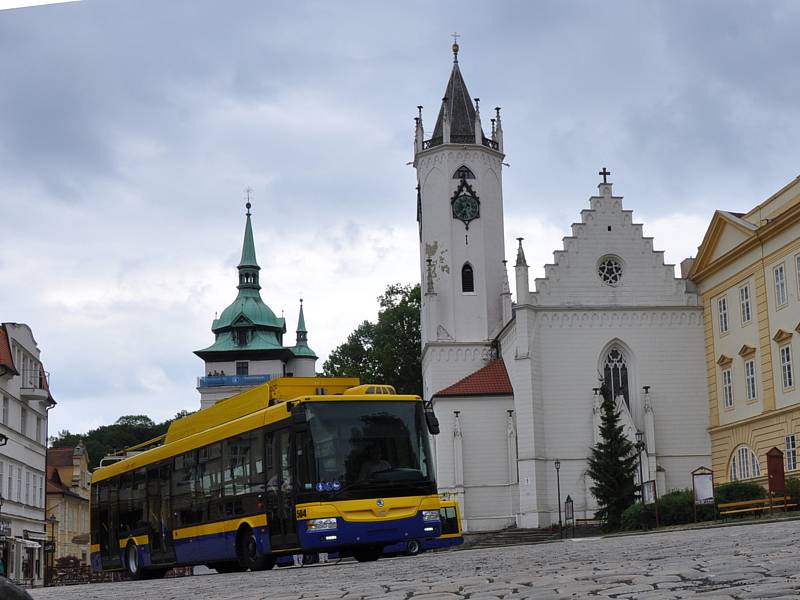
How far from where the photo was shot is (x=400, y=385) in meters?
76.8

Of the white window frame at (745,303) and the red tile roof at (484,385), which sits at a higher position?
the white window frame at (745,303)

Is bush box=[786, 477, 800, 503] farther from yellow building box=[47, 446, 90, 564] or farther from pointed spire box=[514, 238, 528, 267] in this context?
yellow building box=[47, 446, 90, 564]

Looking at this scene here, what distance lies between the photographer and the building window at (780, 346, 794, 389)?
4453 centimetres

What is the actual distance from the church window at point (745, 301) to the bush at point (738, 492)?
519 inches

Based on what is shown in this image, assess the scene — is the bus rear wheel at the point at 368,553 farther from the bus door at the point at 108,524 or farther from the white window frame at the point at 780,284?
the white window frame at the point at 780,284

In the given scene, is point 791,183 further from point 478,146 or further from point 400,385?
point 400,385

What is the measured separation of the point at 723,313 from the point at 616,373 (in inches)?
219

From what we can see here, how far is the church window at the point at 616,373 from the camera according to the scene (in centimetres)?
5391

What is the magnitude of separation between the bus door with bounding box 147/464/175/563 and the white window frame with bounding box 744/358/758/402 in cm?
2875

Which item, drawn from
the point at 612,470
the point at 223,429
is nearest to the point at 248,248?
the point at 612,470

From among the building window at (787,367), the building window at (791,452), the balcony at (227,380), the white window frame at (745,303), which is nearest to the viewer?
the building window at (791,452)

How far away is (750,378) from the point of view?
48.4 meters

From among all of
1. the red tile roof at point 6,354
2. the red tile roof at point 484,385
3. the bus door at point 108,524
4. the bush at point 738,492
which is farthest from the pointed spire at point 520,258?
the bus door at point 108,524

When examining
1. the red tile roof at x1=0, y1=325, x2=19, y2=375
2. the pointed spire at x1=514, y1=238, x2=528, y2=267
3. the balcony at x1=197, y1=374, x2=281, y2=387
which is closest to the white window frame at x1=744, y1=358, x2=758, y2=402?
the pointed spire at x1=514, y1=238, x2=528, y2=267
